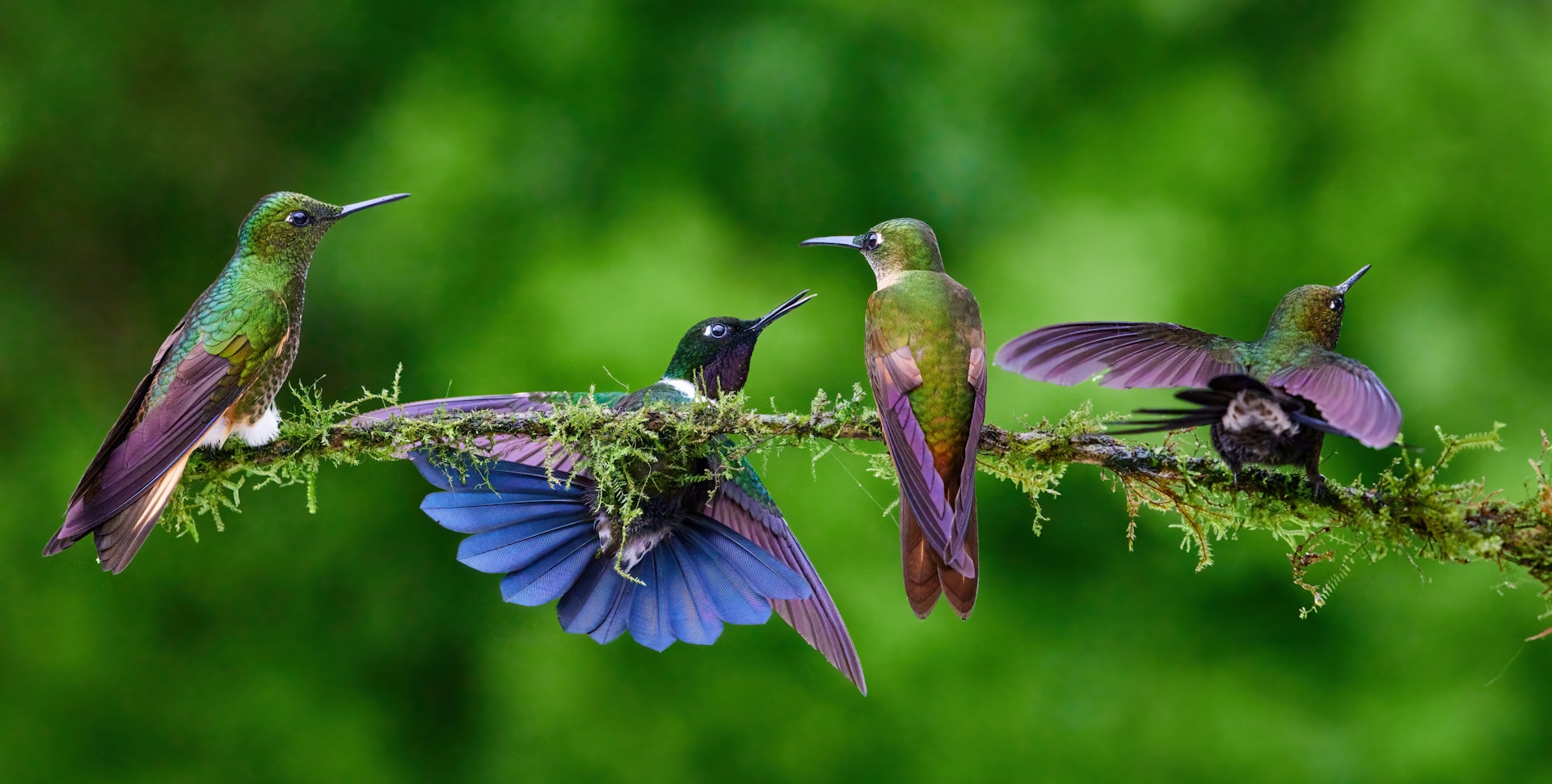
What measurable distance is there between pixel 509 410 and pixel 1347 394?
1868 mm

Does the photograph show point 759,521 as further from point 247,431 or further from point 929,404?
point 247,431

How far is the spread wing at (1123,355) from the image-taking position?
208 cm

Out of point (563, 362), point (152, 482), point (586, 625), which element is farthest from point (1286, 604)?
point (152, 482)

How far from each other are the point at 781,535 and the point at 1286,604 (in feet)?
12.2

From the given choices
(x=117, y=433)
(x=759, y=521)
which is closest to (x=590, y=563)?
(x=759, y=521)

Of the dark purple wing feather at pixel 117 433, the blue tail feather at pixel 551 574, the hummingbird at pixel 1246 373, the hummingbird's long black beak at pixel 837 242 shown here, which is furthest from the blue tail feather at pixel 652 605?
the dark purple wing feather at pixel 117 433

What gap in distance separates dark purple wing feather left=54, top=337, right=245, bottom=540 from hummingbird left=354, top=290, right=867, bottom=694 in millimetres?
310

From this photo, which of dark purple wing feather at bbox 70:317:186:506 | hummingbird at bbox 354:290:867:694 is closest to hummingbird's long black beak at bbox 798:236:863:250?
hummingbird at bbox 354:290:867:694

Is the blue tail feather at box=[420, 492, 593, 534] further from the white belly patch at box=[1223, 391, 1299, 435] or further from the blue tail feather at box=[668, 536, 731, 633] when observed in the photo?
the white belly patch at box=[1223, 391, 1299, 435]

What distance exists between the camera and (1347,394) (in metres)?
1.95

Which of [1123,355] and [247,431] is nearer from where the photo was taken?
[1123,355]

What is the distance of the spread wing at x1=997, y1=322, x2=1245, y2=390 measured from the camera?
6.82ft

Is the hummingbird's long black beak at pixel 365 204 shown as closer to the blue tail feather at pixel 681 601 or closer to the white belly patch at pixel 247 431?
the white belly patch at pixel 247 431

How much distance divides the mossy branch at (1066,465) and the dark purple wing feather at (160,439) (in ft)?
0.65
